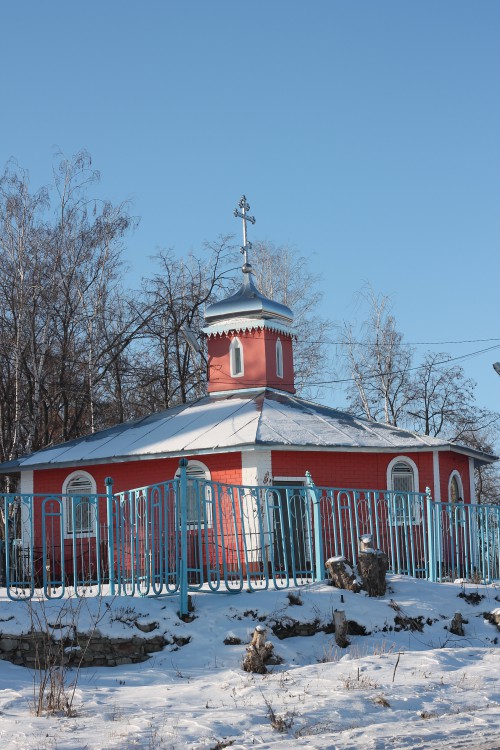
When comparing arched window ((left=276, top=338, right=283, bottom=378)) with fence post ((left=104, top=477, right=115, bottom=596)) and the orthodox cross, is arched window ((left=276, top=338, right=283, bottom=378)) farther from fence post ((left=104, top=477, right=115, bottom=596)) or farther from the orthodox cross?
fence post ((left=104, top=477, right=115, bottom=596))

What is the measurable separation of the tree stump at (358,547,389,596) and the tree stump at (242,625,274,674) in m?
2.06

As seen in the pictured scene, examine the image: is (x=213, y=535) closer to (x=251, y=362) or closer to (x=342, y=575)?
(x=342, y=575)

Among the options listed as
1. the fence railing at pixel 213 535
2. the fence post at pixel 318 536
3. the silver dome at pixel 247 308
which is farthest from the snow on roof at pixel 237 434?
the fence post at pixel 318 536

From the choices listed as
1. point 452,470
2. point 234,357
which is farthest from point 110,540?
point 234,357

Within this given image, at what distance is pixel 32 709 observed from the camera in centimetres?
549

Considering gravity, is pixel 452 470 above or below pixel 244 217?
below

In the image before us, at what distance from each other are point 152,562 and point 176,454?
6.77 meters

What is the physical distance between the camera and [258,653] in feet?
22.8

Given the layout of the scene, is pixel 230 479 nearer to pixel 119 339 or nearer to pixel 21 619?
pixel 21 619

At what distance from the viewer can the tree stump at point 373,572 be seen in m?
8.95

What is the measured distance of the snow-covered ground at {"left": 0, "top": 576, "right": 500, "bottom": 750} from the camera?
16.3ft

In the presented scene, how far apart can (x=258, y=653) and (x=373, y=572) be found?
2.34 m

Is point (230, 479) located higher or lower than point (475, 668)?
higher

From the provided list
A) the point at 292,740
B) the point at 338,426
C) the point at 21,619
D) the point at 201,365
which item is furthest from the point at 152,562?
the point at 201,365
